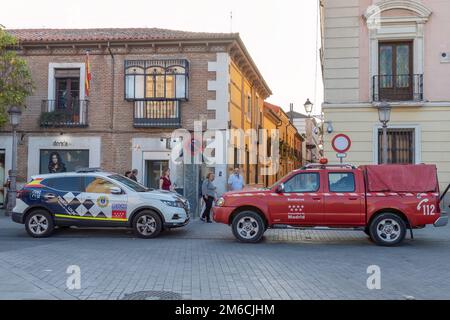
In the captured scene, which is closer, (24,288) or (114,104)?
(24,288)

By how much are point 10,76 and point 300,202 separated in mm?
12393

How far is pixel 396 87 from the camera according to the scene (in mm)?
17344

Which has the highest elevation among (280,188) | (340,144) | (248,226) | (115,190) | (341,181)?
(340,144)

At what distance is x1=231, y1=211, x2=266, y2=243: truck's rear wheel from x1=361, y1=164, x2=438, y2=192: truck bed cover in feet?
8.68

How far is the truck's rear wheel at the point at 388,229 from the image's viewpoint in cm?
1154

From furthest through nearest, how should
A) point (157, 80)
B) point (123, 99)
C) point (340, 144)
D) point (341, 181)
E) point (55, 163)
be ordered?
point (55, 163) → point (123, 99) → point (157, 80) → point (340, 144) → point (341, 181)

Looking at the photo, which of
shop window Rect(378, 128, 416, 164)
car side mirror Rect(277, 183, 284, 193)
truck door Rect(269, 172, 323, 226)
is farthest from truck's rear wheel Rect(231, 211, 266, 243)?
shop window Rect(378, 128, 416, 164)

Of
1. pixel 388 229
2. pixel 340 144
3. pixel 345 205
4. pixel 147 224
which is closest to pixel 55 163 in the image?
pixel 147 224

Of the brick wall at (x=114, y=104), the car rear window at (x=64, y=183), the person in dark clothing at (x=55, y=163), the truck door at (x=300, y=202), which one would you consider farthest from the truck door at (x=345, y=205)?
the person in dark clothing at (x=55, y=163)

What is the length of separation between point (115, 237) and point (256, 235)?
147 inches

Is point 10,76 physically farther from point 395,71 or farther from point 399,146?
point 399,146

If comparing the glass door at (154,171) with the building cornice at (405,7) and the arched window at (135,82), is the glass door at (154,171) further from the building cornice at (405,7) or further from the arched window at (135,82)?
the building cornice at (405,7)

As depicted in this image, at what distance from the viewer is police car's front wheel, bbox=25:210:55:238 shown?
12984mm

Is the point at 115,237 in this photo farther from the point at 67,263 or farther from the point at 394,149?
the point at 394,149
